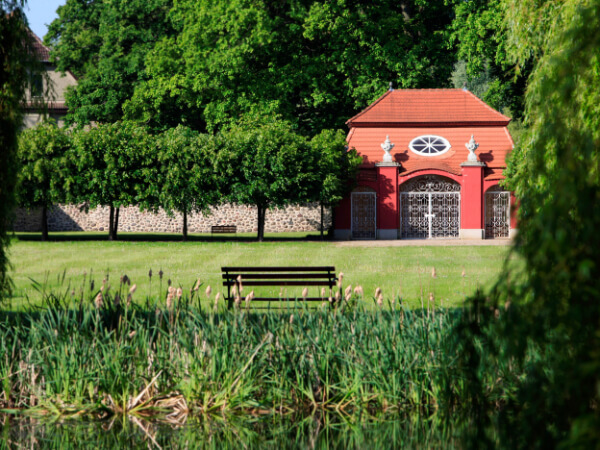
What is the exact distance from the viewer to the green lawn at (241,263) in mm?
13324

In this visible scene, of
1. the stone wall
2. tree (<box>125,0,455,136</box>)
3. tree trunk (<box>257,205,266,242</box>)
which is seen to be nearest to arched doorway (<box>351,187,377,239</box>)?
tree trunk (<box>257,205,266,242</box>)

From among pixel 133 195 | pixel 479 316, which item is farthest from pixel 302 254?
pixel 479 316

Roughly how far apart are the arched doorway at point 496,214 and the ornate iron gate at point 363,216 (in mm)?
5058

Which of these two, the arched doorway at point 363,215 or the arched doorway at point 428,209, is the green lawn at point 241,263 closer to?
the arched doorway at point 363,215

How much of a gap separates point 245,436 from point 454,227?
26.5 metres

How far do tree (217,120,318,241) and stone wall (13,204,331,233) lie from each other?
893 centimetres

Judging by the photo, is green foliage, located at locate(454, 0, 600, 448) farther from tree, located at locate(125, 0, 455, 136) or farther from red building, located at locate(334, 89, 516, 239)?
tree, located at locate(125, 0, 455, 136)

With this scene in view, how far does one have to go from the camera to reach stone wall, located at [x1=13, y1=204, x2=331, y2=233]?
38.4 metres

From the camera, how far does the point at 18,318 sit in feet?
21.5

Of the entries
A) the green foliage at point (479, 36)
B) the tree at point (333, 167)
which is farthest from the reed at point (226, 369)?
the green foliage at point (479, 36)

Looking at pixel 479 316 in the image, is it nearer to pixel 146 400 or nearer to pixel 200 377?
pixel 200 377

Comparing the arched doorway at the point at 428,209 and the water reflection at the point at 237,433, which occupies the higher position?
the arched doorway at the point at 428,209

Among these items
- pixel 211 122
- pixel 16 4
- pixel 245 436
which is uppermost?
pixel 211 122

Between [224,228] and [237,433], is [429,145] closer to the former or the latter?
[224,228]
